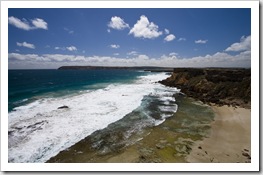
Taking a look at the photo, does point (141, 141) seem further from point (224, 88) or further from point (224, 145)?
point (224, 88)

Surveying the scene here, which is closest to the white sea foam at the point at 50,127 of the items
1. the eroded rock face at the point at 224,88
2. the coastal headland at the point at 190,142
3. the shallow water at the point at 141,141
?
the shallow water at the point at 141,141

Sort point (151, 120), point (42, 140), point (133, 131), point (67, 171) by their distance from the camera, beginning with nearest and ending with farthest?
point (67, 171) → point (42, 140) → point (133, 131) → point (151, 120)

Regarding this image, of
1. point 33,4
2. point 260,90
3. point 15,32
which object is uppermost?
point 33,4

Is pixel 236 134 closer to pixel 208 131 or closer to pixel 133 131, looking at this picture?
pixel 208 131

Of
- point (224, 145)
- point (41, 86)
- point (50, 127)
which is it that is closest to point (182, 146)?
point (224, 145)

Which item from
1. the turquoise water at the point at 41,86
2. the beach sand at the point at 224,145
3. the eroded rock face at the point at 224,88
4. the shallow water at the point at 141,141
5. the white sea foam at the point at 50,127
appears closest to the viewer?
the beach sand at the point at 224,145

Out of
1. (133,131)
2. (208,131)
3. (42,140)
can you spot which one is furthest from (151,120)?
(42,140)

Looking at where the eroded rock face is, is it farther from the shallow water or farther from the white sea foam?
the white sea foam

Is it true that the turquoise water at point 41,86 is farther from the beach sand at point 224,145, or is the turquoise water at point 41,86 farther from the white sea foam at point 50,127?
the beach sand at point 224,145
